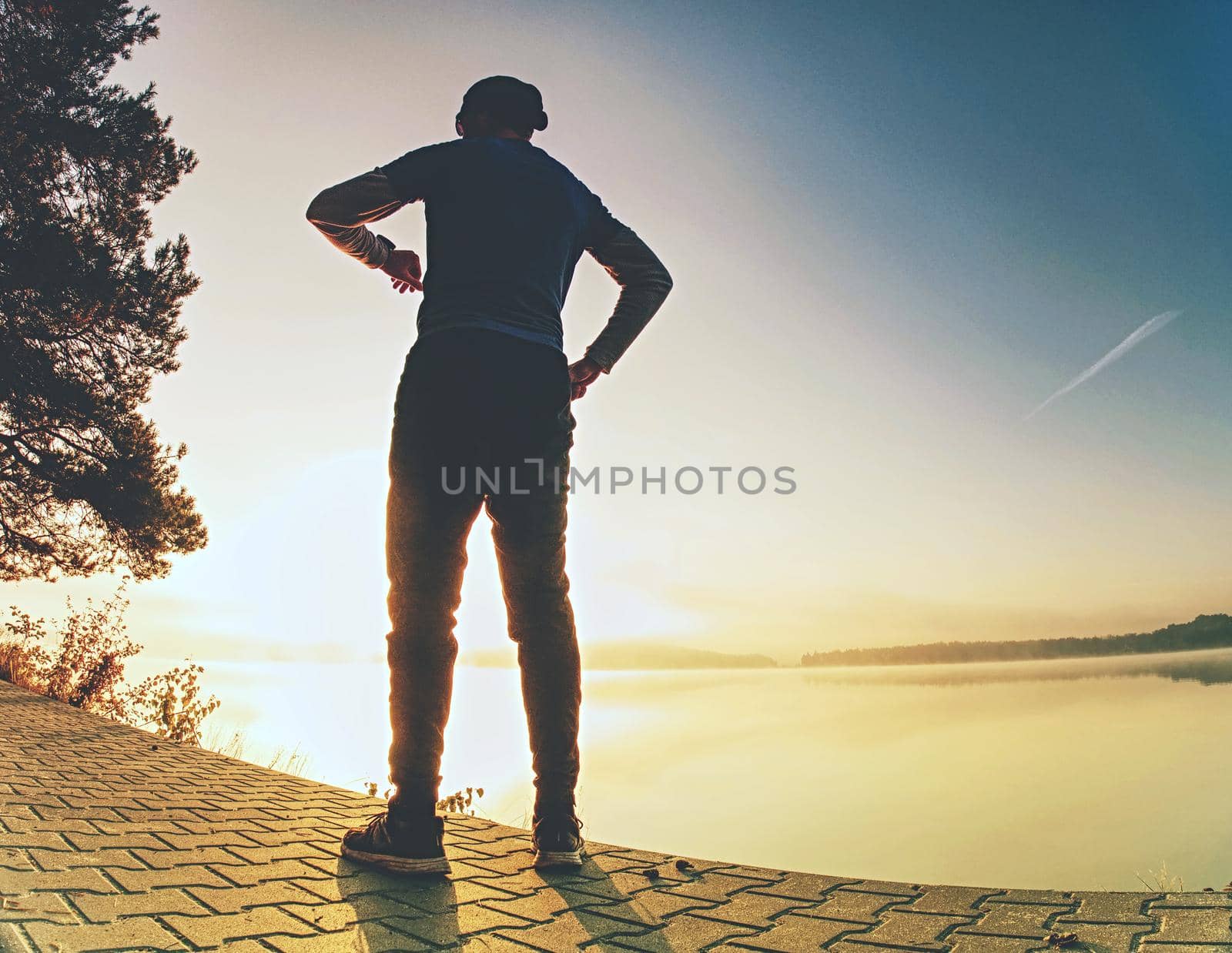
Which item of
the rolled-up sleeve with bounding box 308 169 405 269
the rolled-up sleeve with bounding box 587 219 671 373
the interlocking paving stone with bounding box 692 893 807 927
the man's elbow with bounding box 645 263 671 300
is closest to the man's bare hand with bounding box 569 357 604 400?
the rolled-up sleeve with bounding box 587 219 671 373

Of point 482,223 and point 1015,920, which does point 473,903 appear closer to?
point 1015,920

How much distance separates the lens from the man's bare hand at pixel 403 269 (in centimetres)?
279

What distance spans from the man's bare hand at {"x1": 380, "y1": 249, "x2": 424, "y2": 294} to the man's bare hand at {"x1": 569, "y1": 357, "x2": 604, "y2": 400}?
2.16ft

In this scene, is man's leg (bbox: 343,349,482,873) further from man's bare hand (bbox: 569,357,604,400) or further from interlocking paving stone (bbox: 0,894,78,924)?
interlocking paving stone (bbox: 0,894,78,924)

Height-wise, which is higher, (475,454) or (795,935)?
(475,454)

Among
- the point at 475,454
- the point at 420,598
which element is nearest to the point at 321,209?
the point at 475,454

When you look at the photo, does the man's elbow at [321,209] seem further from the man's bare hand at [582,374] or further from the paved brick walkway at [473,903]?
the paved brick walkway at [473,903]

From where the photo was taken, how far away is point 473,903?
2055 mm

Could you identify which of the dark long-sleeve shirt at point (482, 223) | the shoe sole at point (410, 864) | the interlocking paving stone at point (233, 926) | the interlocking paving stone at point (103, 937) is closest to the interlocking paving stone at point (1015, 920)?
the shoe sole at point (410, 864)

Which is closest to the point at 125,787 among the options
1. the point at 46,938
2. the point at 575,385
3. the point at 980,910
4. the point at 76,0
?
the point at 46,938

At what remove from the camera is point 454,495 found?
231 centimetres

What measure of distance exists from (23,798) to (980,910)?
3844mm

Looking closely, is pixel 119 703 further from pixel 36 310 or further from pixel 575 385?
pixel 575 385

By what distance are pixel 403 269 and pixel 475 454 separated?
38.2 inches
